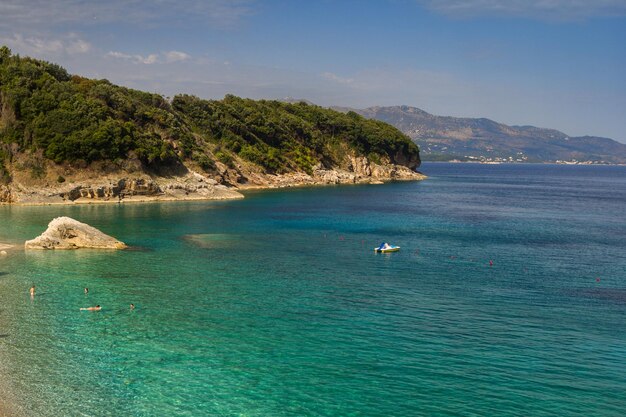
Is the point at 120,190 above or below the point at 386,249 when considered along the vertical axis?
above

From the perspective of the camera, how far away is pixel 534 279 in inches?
2088

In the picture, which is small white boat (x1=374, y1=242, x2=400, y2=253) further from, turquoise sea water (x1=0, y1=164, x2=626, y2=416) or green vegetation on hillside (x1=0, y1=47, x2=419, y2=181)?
green vegetation on hillside (x1=0, y1=47, x2=419, y2=181)

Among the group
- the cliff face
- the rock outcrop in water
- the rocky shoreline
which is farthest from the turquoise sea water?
the cliff face

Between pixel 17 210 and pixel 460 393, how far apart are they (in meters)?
89.3

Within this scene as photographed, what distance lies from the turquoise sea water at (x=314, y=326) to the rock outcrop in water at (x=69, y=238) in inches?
85.7

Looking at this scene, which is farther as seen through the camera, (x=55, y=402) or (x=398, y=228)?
(x=398, y=228)

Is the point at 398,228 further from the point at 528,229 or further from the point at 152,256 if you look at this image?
the point at 152,256

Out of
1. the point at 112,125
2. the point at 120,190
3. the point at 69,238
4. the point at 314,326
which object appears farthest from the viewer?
the point at 112,125

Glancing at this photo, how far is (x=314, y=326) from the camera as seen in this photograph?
37.7m

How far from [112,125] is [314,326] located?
304 feet

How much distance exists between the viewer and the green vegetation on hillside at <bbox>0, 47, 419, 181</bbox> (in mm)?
109375

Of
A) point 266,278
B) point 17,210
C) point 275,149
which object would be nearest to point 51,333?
point 266,278

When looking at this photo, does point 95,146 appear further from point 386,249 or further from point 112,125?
point 386,249

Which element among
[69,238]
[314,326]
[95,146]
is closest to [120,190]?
[95,146]
